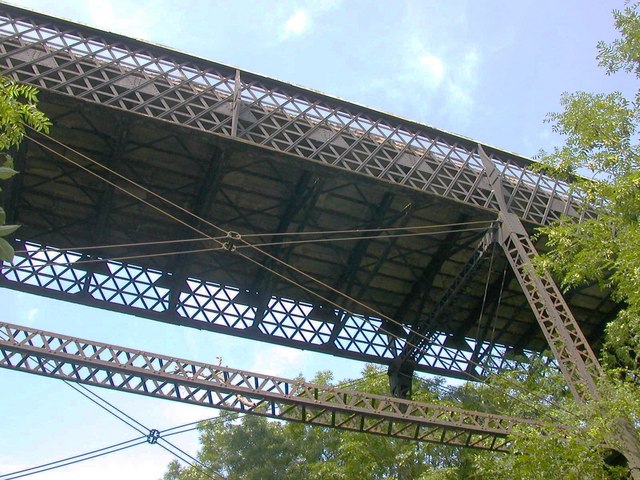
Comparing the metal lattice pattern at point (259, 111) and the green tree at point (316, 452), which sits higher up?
the metal lattice pattern at point (259, 111)

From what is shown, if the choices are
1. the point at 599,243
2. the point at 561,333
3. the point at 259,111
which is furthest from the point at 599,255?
the point at 259,111

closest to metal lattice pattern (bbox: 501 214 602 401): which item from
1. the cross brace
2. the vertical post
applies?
the cross brace

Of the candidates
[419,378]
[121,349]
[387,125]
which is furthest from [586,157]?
[419,378]

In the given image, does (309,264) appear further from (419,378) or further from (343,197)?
(419,378)

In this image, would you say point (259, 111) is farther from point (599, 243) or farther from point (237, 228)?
point (599, 243)

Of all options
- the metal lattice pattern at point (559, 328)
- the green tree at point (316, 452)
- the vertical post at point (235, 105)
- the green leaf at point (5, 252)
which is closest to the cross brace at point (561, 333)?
the metal lattice pattern at point (559, 328)

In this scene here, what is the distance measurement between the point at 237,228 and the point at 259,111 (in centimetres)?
377

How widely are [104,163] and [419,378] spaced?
36.7 feet

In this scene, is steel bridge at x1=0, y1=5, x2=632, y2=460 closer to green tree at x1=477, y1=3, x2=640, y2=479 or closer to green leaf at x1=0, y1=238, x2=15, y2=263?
green tree at x1=477, y1=3, x2=640, y2=479

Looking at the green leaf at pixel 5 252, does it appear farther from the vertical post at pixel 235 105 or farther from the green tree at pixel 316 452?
the green tree at pixel 316 452

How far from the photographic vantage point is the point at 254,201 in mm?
18031

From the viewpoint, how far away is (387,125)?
17641 mm

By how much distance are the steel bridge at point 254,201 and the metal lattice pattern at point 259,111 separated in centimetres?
5

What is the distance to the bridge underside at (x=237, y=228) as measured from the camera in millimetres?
16156
